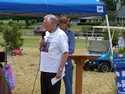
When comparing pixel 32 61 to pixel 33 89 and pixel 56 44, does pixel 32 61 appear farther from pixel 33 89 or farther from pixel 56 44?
pixel 56 44

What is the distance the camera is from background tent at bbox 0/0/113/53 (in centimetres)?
649

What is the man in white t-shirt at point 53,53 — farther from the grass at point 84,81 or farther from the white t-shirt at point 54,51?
the grass at point 84,81

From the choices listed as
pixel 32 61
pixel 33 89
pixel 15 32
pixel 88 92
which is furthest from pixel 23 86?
pixel 15 32

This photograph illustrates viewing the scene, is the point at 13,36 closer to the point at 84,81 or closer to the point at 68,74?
the point at 84,81

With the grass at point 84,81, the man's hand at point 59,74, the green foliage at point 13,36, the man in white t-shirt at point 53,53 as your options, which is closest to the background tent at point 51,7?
the man in white t-shirt at point 53,53

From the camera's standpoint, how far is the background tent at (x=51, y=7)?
649 centimetres

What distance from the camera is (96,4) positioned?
23.0 feet

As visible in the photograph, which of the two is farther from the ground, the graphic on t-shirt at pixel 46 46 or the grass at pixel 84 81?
the graphic on t-shirt at pixel 46 46

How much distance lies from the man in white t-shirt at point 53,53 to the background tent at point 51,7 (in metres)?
0.96

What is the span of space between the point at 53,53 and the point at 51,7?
1258mm

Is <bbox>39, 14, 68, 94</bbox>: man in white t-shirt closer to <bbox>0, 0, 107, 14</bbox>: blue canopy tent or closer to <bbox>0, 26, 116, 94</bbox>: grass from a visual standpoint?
<bbox>0, 0, 107, 14</bbox>: blue canopy tent

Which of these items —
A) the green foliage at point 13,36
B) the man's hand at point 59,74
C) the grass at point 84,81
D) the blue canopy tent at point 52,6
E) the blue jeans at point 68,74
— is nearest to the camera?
the man's hand at point 59,74

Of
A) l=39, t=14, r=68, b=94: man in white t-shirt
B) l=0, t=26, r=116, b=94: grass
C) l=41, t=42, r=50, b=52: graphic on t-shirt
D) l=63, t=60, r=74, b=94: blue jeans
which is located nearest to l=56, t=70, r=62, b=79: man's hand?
l=39, t=14, r=68, b=94: man in white t-shirt

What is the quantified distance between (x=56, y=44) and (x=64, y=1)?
1.46m
